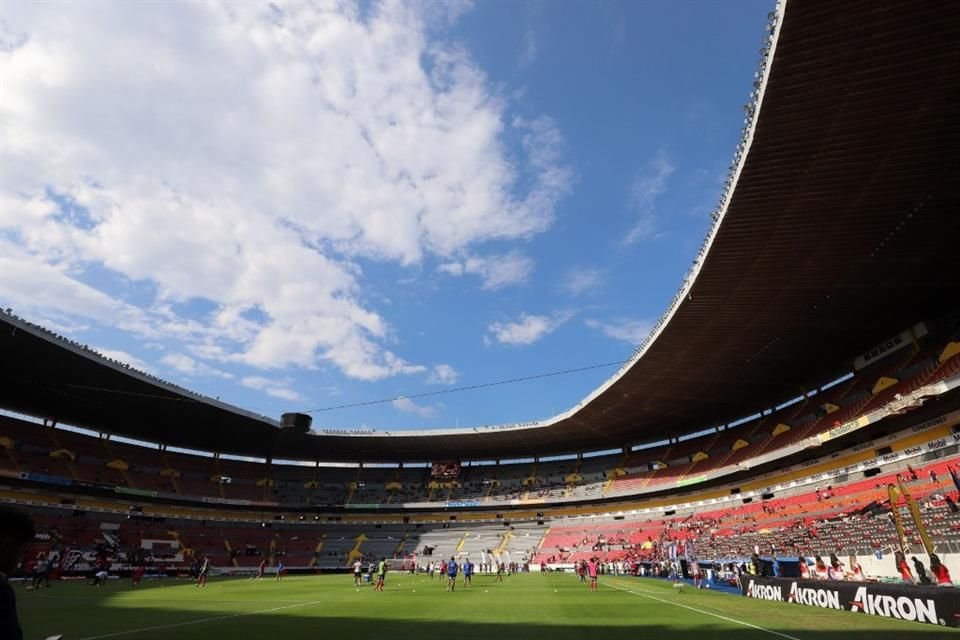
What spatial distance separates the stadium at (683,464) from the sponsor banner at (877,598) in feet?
0.24

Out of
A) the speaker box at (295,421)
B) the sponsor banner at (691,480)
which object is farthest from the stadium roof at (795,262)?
the sponsor banner at (691,480)

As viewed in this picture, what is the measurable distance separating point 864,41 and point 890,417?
2442 centimetres

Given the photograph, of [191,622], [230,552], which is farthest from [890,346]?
[230,552]

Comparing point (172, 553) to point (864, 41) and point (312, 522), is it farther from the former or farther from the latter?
point (864, 41)

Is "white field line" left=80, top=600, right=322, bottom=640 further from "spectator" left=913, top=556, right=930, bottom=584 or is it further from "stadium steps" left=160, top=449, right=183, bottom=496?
"stadium steps" left=160, top=449, right=183, bottom=496

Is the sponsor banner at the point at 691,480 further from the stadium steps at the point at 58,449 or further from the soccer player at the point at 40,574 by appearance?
the stadium steps at the point at 58,449

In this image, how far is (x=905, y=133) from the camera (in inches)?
693

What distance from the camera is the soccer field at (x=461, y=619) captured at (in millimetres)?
11281

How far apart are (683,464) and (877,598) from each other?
133 feet

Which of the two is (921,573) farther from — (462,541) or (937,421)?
(462,541)

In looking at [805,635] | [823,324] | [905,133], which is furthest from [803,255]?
[805,635]

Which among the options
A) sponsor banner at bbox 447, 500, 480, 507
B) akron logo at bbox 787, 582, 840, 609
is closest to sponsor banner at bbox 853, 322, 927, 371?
akron logo at bbox 787, 582, 840, 609

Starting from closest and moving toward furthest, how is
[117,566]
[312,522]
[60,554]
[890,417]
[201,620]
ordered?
[201,620], [890,417], [60,554], [117,566], [312,522]

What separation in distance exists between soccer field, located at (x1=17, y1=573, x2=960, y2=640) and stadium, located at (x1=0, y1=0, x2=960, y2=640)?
0.57 feet
